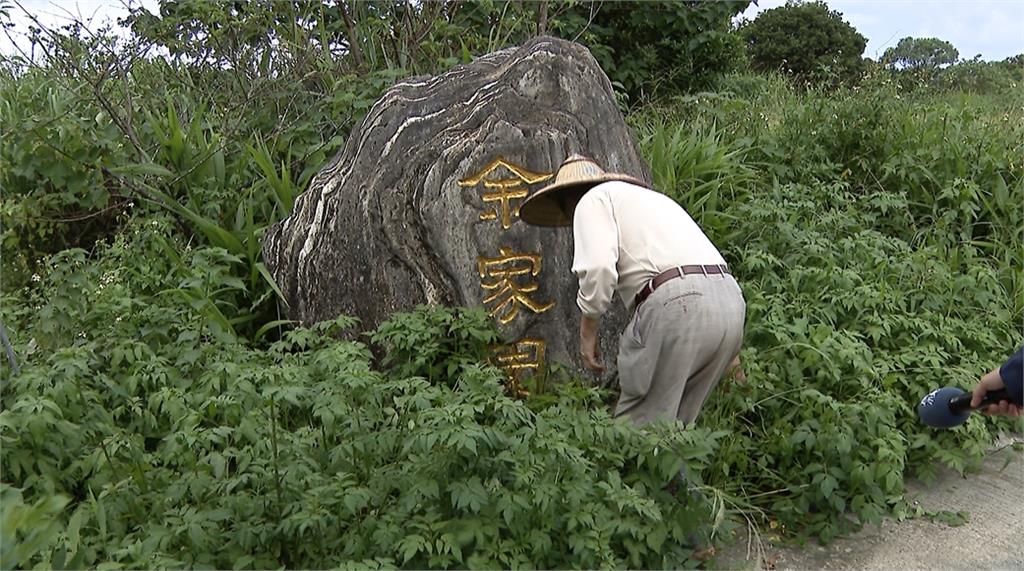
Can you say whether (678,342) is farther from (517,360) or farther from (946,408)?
(517,360)

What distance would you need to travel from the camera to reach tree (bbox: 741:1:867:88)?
12844mm

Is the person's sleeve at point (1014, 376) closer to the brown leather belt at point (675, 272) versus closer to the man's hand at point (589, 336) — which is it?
the brown leather belt at point (675, 272)

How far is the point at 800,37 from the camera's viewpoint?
13.0 metres

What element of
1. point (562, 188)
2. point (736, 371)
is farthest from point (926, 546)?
point (562, 188)

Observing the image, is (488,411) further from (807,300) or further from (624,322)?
(807,300)

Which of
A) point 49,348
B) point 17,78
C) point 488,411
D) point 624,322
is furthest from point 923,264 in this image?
point 17,78

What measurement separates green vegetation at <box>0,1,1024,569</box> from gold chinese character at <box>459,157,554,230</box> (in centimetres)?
56

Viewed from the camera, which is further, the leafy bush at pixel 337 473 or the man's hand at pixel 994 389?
the leafy bush at pixel 337 473

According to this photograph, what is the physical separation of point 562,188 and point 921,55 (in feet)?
23.2

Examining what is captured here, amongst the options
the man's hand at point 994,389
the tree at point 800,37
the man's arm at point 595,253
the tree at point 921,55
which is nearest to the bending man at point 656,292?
the man's arm at point 595,253

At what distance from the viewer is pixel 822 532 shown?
11.6 ft

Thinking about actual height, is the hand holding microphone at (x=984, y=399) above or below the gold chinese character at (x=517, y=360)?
above

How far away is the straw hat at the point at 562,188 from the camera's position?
3.61 meters

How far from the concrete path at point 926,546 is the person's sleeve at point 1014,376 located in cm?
117
